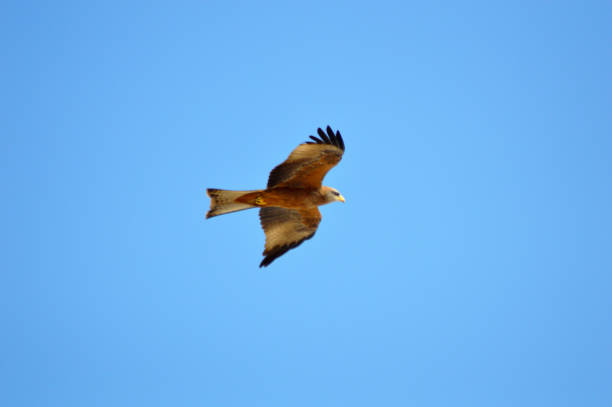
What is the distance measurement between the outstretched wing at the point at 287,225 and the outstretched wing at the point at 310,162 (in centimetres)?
91

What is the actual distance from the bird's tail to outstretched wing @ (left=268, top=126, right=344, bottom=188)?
51cm

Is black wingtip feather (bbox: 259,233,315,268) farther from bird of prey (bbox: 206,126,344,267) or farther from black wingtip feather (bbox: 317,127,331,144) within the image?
black wingtip feather (bbox: 317,127,331,144)

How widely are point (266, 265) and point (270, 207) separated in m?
1.24

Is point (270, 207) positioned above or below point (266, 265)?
above

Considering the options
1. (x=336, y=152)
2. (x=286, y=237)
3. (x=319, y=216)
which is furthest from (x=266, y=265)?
(x=336, y=152)

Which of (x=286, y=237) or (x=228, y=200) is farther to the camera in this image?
(x=286, y=237)

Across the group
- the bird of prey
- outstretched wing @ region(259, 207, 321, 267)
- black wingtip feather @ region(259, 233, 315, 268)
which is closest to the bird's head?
the bird of prey

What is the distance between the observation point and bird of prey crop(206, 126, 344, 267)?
11227 millimetres

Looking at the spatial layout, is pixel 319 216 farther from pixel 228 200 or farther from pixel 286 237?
pixel 228 200

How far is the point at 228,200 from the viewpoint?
11.6 metres

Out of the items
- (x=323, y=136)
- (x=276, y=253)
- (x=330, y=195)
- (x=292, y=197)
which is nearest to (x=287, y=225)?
(x=276, y=253)

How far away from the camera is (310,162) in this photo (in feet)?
37.2

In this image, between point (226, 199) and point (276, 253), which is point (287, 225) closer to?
point (276, 253)

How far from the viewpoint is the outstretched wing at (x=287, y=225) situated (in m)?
12.5
